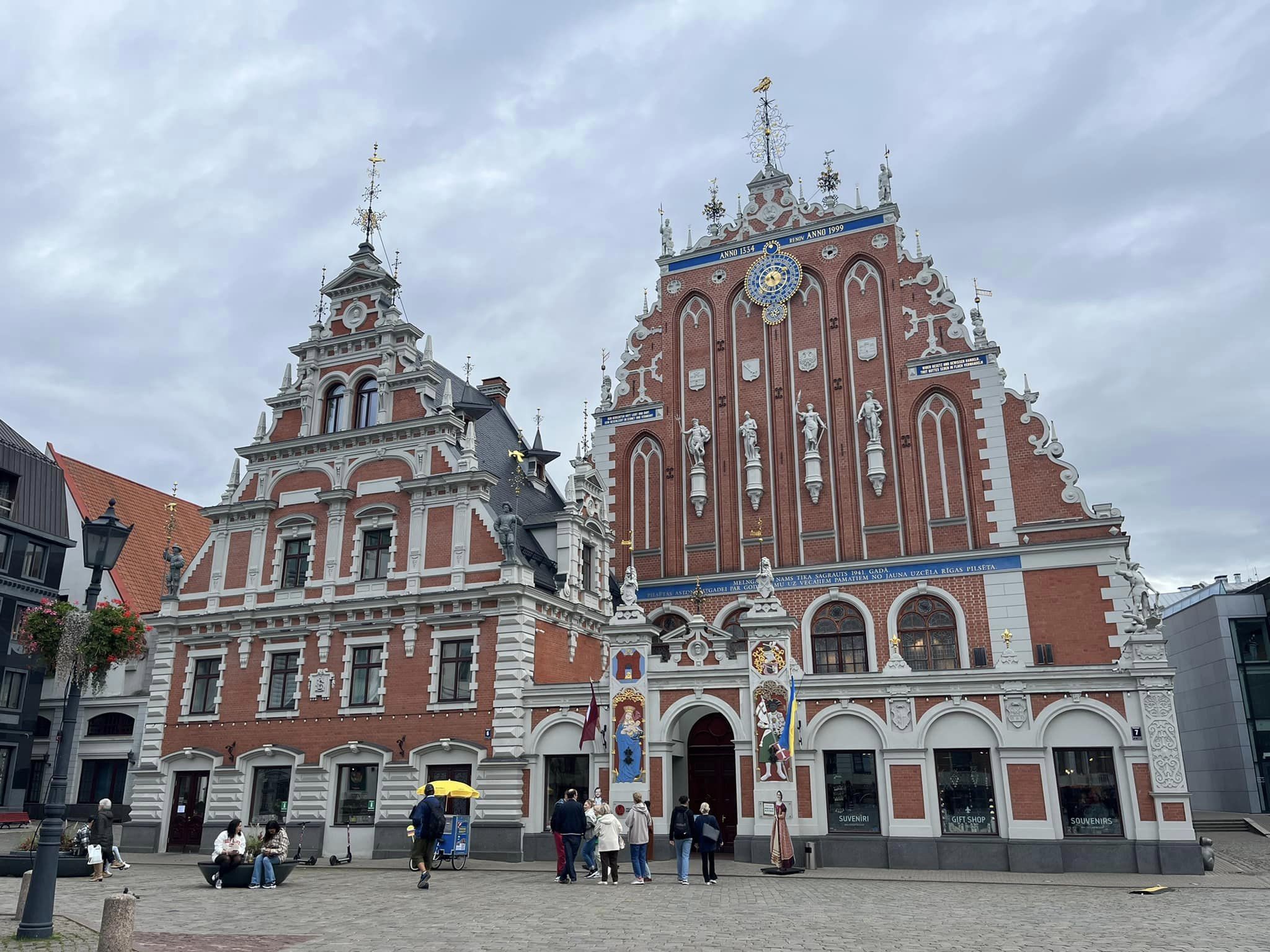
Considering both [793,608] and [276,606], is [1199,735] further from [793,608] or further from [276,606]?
[276,606]

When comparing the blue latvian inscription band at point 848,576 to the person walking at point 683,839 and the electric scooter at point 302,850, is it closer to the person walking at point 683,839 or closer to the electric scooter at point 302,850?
the person walking at point 683,839

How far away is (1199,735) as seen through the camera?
149 ft

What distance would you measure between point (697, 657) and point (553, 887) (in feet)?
26.4

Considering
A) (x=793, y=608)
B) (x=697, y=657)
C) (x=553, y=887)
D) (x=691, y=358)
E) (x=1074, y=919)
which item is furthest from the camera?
(x=691, y=358)

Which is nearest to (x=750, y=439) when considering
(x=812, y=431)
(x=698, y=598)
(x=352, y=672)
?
(x=812, y=431)

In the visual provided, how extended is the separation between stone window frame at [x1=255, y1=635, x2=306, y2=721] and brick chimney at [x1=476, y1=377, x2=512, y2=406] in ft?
43.3

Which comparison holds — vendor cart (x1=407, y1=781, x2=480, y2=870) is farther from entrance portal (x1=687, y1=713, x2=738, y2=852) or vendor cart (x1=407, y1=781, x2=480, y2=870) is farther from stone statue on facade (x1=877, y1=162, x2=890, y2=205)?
stone statue on facade (x1=877, y1=162, x2=890, y2=205)

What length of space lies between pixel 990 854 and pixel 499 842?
12291 millimetres

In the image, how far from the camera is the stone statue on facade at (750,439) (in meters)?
32.6

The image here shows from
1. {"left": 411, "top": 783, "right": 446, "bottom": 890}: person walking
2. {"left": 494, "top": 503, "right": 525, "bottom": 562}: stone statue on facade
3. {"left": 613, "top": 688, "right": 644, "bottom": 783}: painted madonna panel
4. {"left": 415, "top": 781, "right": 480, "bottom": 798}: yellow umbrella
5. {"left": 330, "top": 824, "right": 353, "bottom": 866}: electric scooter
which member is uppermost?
{"left": 494, "top": 503, "right": 525, "bottom": 562}: stone statue on facade

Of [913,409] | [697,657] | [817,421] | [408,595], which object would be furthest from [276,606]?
[913,409]

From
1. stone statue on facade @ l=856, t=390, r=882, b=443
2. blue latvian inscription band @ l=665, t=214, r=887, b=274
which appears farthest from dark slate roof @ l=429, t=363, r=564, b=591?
stone statue on facade @ l=856, t=390, r=882, b=443

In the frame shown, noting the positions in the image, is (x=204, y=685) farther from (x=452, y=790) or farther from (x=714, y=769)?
(x=714, y=769)

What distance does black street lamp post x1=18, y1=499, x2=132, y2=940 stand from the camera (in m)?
12.4
